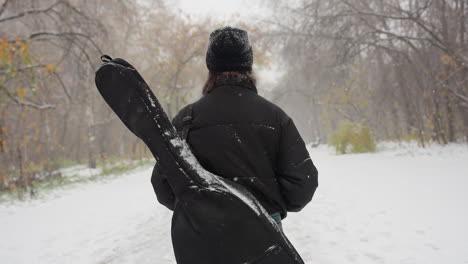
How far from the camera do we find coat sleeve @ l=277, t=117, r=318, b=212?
149 centimetres

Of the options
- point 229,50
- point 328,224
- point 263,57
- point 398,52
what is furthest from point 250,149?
point 263,57

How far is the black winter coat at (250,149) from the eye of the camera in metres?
1.43

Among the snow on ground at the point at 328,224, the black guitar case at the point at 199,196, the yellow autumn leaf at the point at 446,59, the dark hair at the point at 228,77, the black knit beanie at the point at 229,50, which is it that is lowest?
the snow on ground at the point at 328,224

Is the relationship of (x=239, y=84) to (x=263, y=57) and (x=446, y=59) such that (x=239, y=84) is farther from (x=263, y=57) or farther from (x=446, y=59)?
(x=263, y=57)

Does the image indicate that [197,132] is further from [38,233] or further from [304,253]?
[38,233]

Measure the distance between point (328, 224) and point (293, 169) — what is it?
3375 mm

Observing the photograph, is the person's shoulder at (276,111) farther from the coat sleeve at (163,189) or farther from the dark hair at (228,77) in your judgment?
the coat sleeve at (163,189)

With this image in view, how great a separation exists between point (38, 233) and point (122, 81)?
5144 millimetres

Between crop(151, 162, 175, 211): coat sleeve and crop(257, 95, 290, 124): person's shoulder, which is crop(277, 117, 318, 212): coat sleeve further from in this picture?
crop(151, 162, 175, 211): coat sleeve

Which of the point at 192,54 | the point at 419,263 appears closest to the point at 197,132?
the point at 419,263

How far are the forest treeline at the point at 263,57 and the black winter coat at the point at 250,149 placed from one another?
5.27 metres

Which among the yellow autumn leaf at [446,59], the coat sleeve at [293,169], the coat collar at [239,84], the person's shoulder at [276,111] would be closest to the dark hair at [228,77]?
the coat collar at [239,84]

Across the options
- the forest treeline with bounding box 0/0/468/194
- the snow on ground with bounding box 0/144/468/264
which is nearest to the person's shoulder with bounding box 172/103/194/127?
the snow on ground with bounding box 0/144/468/264

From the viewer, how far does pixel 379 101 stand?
13.9m
